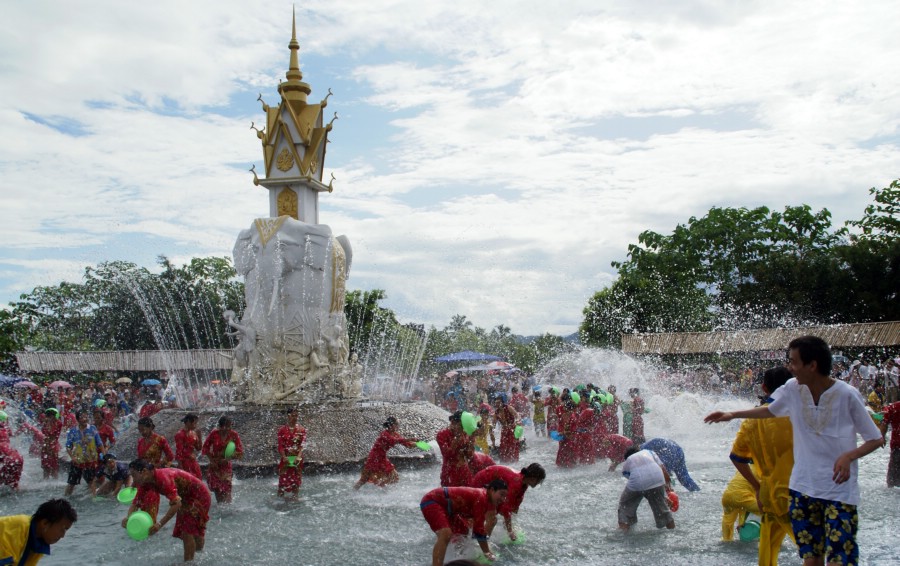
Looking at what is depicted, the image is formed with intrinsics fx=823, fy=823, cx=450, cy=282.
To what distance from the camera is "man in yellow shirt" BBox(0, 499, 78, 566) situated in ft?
15.6

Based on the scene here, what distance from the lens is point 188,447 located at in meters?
10.1

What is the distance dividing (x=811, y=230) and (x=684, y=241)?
18.4ft

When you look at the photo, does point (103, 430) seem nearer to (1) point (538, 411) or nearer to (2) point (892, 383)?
(1) point (538, 411)

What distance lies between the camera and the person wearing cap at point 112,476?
10.5 metres

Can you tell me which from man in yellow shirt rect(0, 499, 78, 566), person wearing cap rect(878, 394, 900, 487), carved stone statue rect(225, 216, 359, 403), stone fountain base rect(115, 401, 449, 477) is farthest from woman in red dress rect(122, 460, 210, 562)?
carved stone statue rect(225, 216, 359, 403)

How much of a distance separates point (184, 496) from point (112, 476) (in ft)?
12.4

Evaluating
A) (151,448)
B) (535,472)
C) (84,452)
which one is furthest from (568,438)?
(84,452)

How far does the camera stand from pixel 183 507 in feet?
25.3

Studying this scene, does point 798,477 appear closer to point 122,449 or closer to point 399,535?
point 399,535

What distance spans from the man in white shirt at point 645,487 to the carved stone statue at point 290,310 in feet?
27.5

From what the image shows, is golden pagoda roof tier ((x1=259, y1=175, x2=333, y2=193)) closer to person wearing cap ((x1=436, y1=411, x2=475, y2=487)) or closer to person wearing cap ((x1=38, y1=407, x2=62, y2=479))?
person wearing cap ((x1=38, y1=407, x2=62, y2=479))

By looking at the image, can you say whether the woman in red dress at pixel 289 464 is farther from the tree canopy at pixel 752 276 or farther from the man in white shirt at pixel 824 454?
the tree canopy at pixel 752 276

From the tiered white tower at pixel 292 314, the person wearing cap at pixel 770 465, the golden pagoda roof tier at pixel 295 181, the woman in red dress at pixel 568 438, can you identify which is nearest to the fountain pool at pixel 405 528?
the woman in red dress at pixel 568 438

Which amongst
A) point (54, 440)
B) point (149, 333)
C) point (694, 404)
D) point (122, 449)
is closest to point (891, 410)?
point (694, 404)
